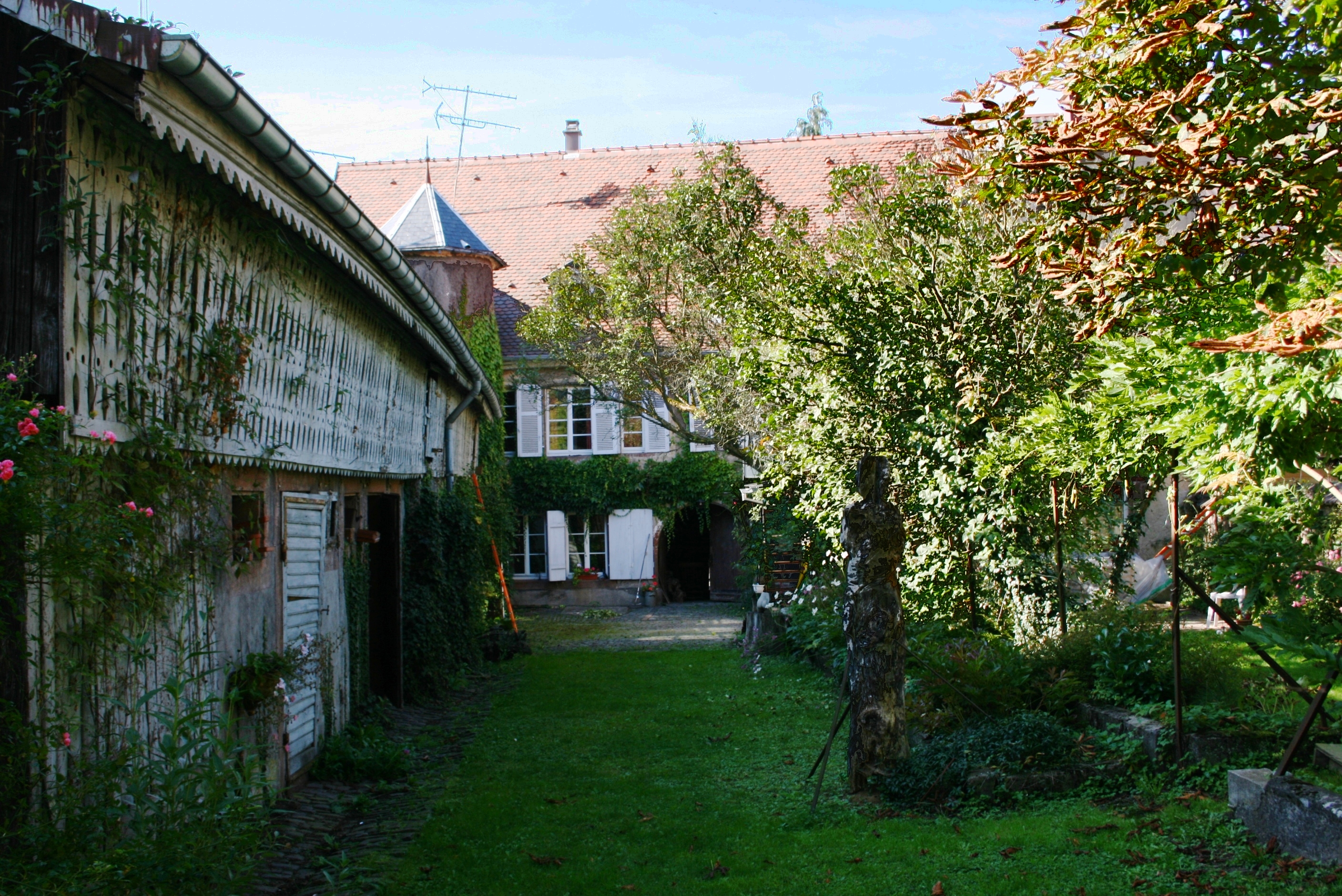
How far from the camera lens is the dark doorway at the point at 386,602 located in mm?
10164

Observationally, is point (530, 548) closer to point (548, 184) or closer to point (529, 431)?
point (529, 431)

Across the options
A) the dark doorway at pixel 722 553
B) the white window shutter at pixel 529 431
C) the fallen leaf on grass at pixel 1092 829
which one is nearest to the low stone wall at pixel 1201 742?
the fallen leaf on grass at pixel 1092 829

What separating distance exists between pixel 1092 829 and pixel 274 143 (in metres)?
5.02

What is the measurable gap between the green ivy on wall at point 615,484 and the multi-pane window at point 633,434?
13.0 inches

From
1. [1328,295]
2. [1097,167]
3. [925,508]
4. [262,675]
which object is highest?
[1097,167]

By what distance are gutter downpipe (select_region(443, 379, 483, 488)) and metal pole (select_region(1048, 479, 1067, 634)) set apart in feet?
21.6

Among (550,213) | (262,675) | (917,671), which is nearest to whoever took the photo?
(262,675)

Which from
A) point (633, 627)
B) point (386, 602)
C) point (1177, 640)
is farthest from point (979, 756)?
point (633, 627)

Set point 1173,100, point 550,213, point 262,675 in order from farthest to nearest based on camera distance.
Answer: point 550,213 < point 262,675 < point 1173,100

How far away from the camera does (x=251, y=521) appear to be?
639cm

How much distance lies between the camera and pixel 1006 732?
6.46 m

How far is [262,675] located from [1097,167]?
16.4 feet

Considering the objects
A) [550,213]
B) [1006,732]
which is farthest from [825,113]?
[1006,732]

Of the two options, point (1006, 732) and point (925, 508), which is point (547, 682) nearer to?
point (925, 508)
